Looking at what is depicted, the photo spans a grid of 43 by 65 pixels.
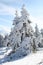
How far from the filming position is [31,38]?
38.9 m

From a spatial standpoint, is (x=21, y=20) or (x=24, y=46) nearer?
(x=24, y=46)

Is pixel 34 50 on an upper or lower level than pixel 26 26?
lower

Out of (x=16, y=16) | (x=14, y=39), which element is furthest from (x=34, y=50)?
(x=16, y=16)

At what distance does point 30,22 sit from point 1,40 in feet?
261

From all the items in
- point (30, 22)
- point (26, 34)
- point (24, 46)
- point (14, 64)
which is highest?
point (30, 22)

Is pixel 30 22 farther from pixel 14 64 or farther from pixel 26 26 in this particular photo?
pixel 14 64

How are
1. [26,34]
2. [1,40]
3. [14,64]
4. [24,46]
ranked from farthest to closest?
1. [1,40]
2. [26,34]
3. [24,46]
4. [14,64]

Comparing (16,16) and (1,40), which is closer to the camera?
(16,16)

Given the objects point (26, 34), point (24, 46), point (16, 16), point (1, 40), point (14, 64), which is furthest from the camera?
point (1, 40)

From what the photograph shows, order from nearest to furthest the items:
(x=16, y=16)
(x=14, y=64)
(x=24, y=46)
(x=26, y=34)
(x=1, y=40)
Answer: (x=14, y=64) < (x=24, y=46) < (x=26, y=34) < (x=16, y=16) < (x=1, y=40)

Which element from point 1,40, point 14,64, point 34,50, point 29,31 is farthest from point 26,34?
point 1,40

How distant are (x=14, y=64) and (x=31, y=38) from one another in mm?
11109

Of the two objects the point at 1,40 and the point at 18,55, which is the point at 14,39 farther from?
the point at 1,40

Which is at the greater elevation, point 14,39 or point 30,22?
point 30,22
